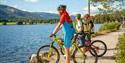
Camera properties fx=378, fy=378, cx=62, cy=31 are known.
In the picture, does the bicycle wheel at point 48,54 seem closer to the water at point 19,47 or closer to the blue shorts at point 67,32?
the blue shorts at point 67,32

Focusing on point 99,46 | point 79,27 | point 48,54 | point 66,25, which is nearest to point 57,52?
point 48,54

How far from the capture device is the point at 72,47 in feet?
46.7

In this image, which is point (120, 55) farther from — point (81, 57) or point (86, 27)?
point (86, 27)

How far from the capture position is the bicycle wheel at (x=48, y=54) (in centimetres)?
1428

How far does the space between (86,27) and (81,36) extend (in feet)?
5.45

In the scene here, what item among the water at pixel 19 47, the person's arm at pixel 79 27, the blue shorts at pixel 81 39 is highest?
the person's arm at pixel 79 27

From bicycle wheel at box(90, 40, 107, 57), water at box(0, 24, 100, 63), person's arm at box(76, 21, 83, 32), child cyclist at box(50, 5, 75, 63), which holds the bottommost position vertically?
water at box(0, 24, 100, 63)

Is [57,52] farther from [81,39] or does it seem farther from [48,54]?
[81,39]

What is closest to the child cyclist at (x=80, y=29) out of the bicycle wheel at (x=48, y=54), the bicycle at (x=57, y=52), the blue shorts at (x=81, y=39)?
the blue shorts at (x=81, y=39)

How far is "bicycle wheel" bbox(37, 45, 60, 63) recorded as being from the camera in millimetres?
14281

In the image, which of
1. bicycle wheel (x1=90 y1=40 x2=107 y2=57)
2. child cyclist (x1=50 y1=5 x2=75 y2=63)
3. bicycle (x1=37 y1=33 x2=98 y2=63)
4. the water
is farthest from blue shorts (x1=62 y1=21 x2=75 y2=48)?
the water

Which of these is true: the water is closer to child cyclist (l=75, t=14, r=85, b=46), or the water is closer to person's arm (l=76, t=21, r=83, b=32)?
child cyclist (l=75, t=14, r=85, b=46)

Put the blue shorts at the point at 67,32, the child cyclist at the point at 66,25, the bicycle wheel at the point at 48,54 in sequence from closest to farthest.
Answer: the child cyclist at the point at 66,25
the blue shorts at the point at 67,32
the bicycle wheel at the point at 48,54

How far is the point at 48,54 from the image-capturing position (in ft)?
47.8
